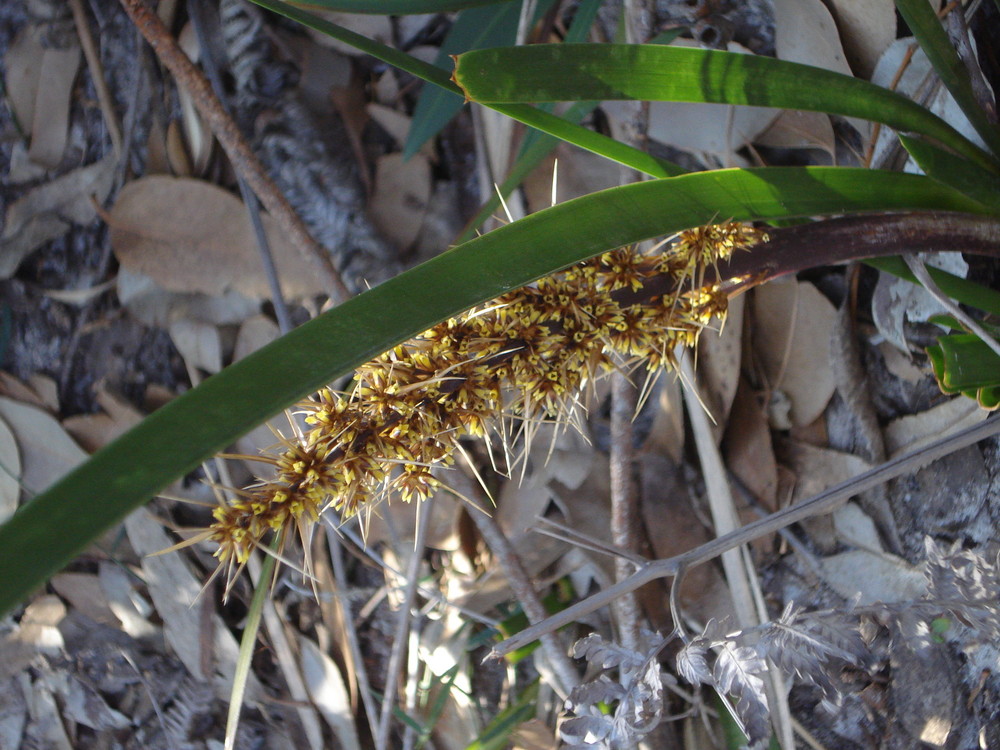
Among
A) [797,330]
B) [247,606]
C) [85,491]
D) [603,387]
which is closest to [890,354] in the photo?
[797,330]

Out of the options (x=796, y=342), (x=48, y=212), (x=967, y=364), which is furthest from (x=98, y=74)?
(x=967, y=364)

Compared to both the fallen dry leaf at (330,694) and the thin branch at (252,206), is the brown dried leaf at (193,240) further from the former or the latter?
the fallen dry leaf at (330,694)

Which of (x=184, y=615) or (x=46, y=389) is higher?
(x=46, y=389)

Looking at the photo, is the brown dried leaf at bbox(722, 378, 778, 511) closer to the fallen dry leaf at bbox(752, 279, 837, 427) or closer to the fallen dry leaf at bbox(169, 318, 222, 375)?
the fallen dry leaf at bbox(752, 279, 837, 427)

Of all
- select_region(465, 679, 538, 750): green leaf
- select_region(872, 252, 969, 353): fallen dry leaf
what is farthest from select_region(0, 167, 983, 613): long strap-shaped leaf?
select_region(465, 679, 538, 750): green leaf

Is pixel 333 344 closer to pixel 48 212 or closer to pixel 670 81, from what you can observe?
pixel 670 81

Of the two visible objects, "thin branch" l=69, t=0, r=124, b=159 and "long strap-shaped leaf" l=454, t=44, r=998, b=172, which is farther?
"thin branch" l=69, t=0, r=124, b=159
